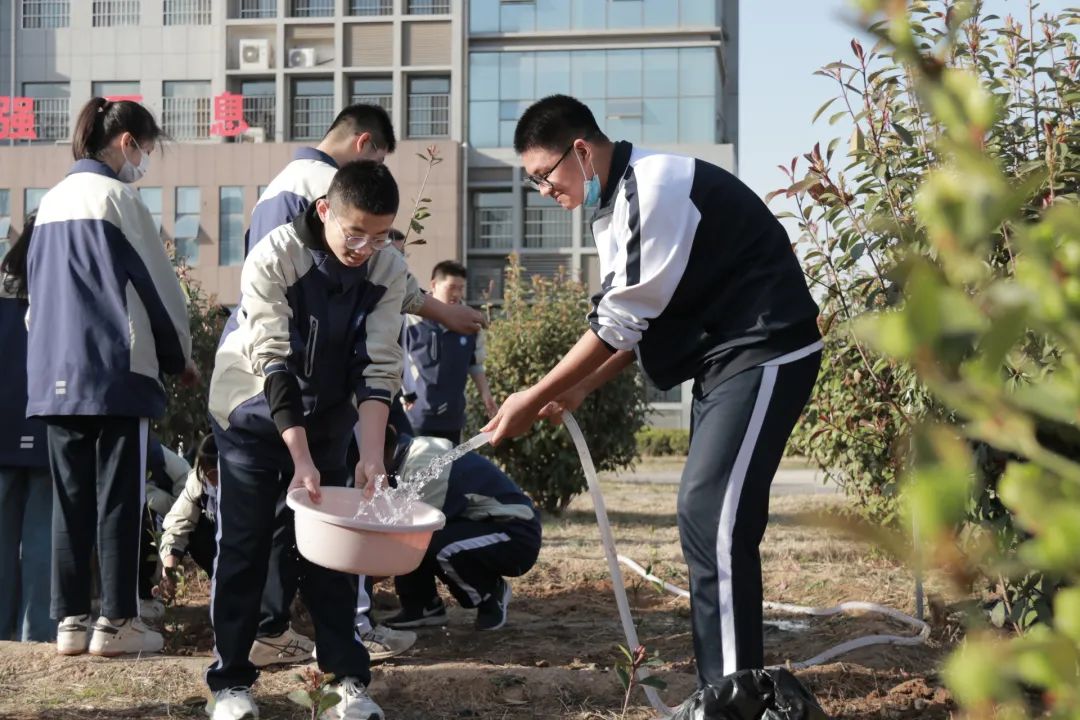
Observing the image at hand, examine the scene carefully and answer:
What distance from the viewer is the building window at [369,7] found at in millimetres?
40156

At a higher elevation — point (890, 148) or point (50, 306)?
point (890, 148)

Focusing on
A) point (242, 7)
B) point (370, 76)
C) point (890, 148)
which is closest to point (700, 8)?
point (370, 76)

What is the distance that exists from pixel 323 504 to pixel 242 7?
39809 millimetres

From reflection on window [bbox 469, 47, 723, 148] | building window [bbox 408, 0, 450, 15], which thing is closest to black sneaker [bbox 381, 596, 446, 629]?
reflection on window [bbox 469, 47, 723, 148]

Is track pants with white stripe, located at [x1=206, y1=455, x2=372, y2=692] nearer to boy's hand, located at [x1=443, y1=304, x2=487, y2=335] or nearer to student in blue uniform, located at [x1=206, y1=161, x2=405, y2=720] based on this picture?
student in blue uniform, located at [x1=206, y1=161, x2=405, y2=720]

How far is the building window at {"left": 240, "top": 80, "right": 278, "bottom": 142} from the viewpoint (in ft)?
131

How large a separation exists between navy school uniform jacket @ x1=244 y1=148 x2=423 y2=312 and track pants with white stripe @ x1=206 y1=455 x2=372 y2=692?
3.02 ft

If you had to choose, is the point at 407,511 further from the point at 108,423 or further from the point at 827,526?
the point at 827,526

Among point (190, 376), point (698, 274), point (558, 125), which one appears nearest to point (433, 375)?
point (190, 376)

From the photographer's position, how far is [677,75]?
37438 mm

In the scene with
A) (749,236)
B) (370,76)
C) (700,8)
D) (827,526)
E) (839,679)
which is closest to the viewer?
(827,526)

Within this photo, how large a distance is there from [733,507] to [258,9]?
40.4m

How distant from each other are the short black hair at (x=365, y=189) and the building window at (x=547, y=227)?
34.5 metres

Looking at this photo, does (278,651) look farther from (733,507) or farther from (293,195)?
(733,507)
